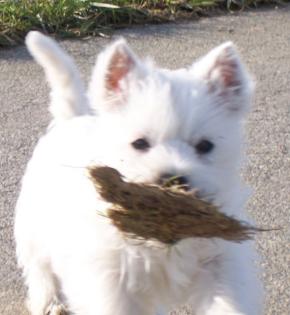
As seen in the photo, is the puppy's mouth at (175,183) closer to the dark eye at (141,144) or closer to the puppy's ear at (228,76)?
the dark eye at (141,144)

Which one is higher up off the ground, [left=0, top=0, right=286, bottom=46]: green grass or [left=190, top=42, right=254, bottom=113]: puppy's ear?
[left=190, top=42, right=254, bottom=113]: puppy's ear

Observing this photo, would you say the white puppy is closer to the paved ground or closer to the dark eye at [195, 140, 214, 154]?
the dark eye at [195, 140, 214, 154]

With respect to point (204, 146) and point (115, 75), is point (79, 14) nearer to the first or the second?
point (115, 75)

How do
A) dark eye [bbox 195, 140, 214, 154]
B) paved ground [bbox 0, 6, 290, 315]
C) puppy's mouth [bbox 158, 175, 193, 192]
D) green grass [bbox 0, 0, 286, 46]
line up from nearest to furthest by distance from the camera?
puppy's mouth [bbox 158, 175, 193, 192]
dark eye [bbox 195, 140, 214, 154]
paved ground [bbox 0, 6, 290, 315]
green grass [bbox 0, 0, 286, 46]

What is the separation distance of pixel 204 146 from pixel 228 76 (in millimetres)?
454

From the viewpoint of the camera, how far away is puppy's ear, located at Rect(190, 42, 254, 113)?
3.49 metres

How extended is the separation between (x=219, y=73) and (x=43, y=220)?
3.26 feet

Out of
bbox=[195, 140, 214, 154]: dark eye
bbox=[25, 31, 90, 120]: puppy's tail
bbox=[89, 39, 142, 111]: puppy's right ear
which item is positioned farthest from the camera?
bbox=[25, 31, 90, 120]: puppy's tail

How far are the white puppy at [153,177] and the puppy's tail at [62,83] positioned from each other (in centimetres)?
40

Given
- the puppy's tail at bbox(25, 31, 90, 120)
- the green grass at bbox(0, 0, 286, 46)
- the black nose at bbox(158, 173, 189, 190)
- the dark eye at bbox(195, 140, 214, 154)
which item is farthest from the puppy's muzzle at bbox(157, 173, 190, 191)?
the green grass at bbox(0, 0, 286, 46)

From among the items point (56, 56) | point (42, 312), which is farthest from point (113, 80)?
point (42, 312)

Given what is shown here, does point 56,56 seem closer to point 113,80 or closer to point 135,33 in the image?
point 113,80

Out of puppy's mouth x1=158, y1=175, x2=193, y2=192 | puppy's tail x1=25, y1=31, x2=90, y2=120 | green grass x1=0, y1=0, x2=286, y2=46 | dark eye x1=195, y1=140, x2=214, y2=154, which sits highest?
puppy's mouth x1=158, y1=175, x2=193, y2=192

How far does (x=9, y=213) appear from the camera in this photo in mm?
4766
